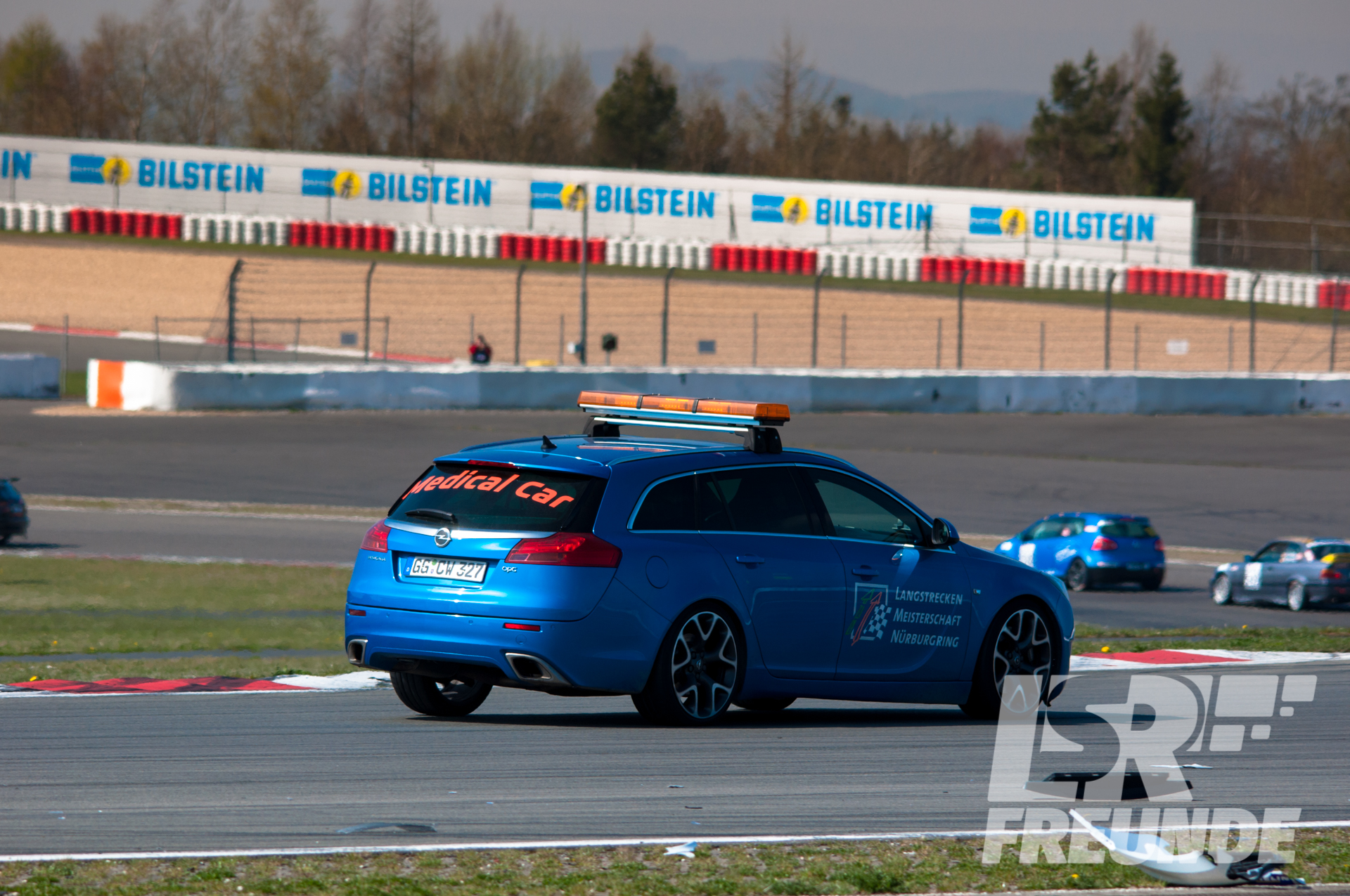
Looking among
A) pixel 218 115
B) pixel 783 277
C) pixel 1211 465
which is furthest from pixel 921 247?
pixel 218 115

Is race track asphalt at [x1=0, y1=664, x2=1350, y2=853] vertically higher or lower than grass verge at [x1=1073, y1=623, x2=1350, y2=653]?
higher

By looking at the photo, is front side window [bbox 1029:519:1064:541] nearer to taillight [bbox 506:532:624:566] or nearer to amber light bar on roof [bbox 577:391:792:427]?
amber light bar on roof [bbox 577:391:792:427]

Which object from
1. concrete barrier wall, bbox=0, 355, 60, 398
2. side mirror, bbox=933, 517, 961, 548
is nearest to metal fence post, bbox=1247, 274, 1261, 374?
concrete barrier wall, bbox=0, 355, 60, 398

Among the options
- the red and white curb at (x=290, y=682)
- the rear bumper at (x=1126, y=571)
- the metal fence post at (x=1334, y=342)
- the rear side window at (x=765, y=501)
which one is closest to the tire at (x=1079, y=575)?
the rear bumper at (x=1126, y=571)

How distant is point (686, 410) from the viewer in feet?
28.9

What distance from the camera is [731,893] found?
15.9 feet

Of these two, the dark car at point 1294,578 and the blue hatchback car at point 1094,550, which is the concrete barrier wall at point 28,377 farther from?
the dark car at point 1294,578

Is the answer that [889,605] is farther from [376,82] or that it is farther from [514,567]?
[376,82]

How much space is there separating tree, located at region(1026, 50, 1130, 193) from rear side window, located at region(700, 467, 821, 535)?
8555cm

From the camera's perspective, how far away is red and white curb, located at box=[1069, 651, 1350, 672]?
11.7 meters

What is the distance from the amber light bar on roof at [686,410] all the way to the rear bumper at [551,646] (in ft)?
4.57

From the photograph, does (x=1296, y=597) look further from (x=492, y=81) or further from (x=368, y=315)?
(x=492, y=81)

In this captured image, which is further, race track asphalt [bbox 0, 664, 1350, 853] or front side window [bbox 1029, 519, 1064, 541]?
front side window [bbox 1029, 519, 1064, 541]

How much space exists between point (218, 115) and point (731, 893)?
10532 cm
